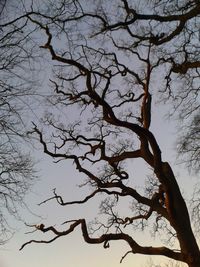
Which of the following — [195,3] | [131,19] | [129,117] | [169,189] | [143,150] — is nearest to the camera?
[195,3]

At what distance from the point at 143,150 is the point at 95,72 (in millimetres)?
2591

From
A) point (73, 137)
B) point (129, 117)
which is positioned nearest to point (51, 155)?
point (73, 137)

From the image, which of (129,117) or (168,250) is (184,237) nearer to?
(168,250)

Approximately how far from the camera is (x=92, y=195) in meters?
13.1

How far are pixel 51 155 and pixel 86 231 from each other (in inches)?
119

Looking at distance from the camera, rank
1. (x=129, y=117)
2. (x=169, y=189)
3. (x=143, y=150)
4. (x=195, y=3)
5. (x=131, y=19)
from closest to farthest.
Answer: (x=195, y=3)
(x=131, y=19)
(x=169, y=189)
(x=143, y=150)
(x=129, y=117)

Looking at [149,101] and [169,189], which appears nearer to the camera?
[169,189]

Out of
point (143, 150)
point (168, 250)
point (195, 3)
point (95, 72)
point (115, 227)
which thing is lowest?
point (168, 250)

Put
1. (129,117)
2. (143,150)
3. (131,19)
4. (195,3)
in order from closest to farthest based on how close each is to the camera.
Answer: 1. (195,3)
2. (131,19)
3. (143,150)
4. (129,117)

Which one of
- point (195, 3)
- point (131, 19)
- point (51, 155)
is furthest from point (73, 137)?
point (195, 3)

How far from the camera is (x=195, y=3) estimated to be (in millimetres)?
9602

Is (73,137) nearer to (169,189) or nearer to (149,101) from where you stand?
(149,101)

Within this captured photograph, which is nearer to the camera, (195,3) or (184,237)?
(195,3)

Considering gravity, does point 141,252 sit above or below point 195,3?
below
